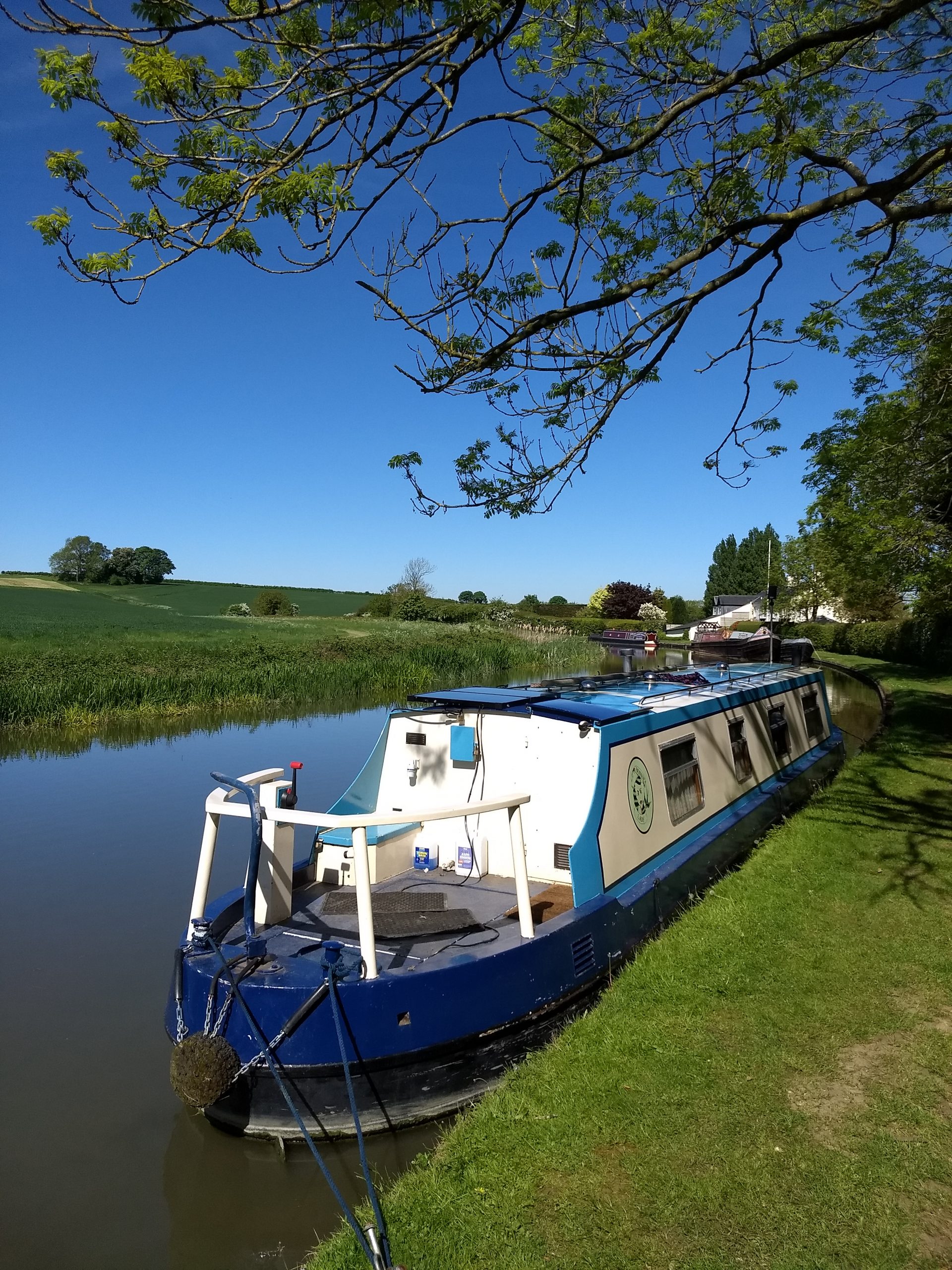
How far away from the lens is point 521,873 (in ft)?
14.3

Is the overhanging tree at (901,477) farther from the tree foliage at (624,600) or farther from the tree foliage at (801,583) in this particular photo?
the tree foliage at (624,600)

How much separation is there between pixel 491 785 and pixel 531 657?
28440 mm

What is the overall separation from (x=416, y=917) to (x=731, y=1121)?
6.61ft

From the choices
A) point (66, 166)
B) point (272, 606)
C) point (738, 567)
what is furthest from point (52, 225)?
point (738, 567)

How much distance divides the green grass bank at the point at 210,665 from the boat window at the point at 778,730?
544 inches

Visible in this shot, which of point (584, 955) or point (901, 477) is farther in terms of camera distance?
point (901, 477)

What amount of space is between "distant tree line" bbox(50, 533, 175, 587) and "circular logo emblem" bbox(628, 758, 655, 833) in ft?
250

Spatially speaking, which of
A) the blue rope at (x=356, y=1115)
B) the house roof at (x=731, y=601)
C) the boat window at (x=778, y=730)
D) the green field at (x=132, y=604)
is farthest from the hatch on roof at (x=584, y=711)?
the house roof at (x=731, y=601)

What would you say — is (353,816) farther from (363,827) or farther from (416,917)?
(416,917)

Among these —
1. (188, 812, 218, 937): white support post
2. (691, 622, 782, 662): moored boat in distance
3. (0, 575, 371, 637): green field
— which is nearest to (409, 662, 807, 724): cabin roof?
(188, 812, 218, 937): white support post

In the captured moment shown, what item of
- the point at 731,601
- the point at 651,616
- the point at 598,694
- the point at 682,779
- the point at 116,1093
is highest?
the point at 731,601

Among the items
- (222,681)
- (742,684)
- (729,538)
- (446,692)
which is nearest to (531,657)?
(222,681)

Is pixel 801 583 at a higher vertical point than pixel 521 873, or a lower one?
higher

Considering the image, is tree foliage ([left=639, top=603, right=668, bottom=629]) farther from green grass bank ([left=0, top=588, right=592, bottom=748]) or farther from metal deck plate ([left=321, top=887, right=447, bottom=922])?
metal deck plate ([left=321, top=887, right=447, bottom=922])
